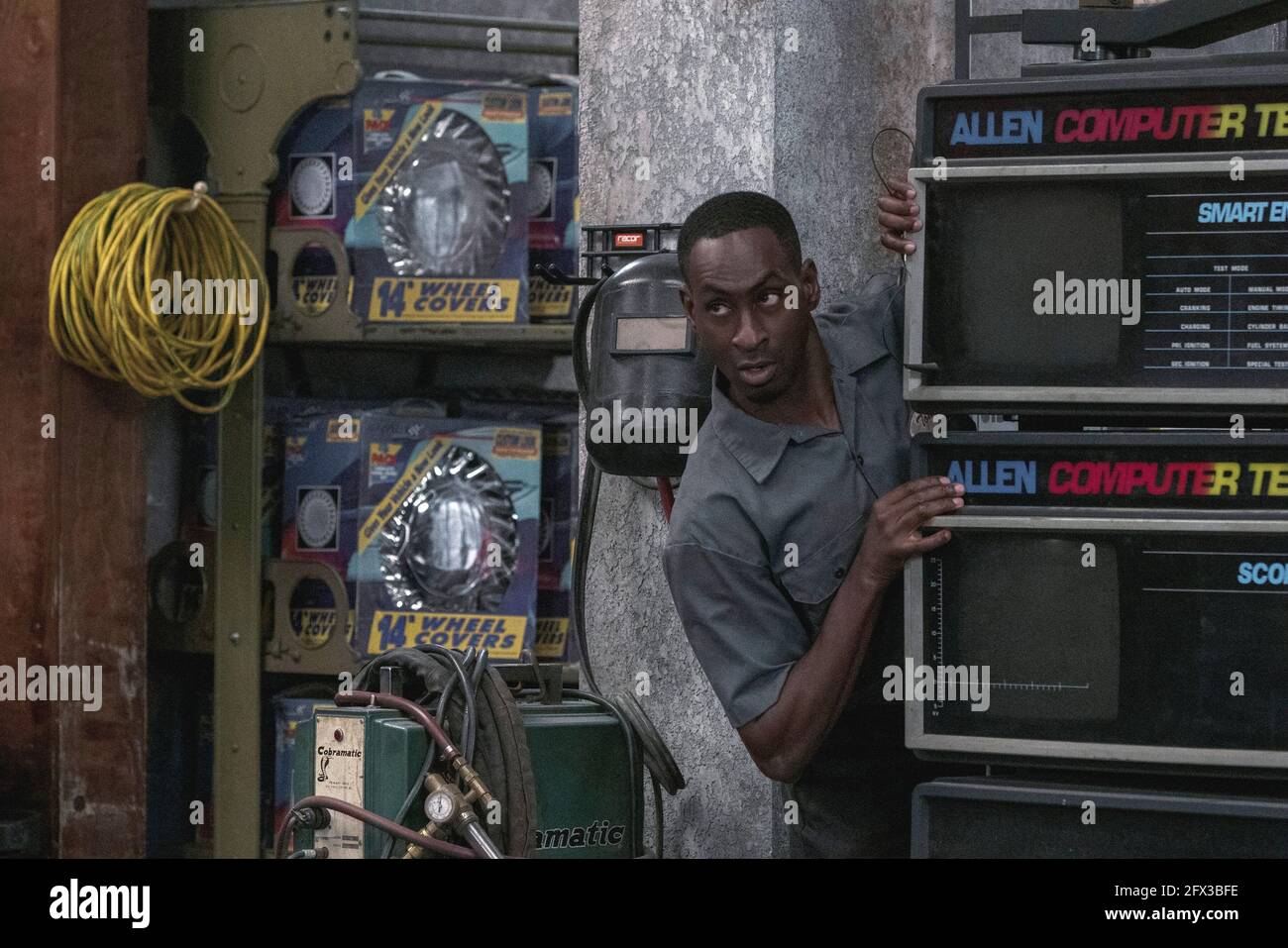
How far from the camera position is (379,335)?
347 centimetres

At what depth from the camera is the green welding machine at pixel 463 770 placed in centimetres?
204

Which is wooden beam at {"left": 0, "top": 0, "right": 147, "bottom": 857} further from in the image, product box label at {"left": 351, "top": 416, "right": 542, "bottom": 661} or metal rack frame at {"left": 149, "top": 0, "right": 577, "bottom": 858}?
product box label at {"left": 351, "top": 416, "right": 542, "bottom": 661}

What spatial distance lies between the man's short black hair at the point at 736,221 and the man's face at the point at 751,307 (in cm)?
1

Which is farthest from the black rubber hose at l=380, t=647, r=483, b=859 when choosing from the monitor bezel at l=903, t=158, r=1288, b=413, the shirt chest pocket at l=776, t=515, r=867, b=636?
the monitor bezel at l=903, t=158, r=1288, b=413

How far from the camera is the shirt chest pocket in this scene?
2.12 metres

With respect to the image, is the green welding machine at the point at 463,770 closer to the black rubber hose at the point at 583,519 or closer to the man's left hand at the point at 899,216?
the black rubber hose at the point at 583,519

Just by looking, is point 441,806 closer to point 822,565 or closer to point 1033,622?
point 822,565

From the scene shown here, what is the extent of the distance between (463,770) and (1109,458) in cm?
87

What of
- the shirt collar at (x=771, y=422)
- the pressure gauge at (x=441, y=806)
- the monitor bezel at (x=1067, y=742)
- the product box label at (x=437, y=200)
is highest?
the product box label at (x=437, y=200)

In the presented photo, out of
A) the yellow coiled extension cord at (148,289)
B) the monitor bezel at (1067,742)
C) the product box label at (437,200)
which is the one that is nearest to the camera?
the monitor bezel at (1067,742)

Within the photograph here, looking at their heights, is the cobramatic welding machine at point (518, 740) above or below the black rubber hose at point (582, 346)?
below

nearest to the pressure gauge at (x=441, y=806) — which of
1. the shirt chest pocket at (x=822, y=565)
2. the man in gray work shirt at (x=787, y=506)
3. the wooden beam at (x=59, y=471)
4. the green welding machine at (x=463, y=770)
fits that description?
the green welding machine at (x=463, y=770)

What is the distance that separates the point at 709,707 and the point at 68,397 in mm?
1556

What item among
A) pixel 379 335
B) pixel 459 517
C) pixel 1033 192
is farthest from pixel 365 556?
pixel 1033 192
